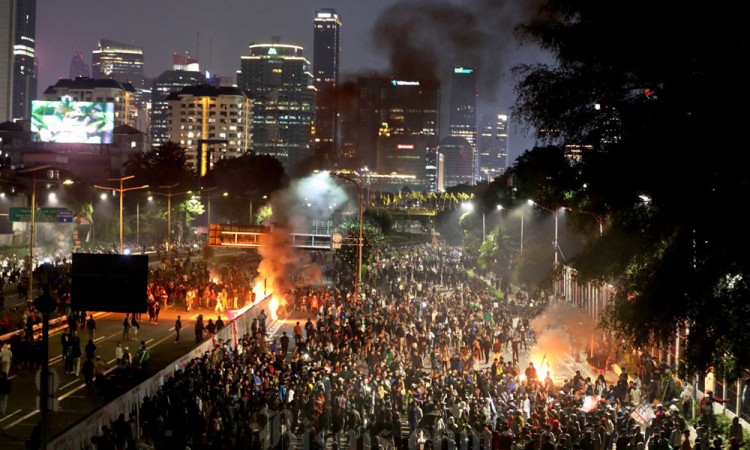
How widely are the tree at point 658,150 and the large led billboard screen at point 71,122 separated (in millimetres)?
103863

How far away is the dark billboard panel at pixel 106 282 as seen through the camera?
19.2 m

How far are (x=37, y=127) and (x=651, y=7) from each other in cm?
10943

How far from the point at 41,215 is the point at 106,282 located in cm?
3368

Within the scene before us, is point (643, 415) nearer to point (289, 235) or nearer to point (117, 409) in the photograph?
point (117, 409)

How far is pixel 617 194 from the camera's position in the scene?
521 inches

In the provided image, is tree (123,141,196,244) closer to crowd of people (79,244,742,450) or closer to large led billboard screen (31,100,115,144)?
large led billboard screen (31,100,115,144)

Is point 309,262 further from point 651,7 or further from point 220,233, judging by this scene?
point 651,7

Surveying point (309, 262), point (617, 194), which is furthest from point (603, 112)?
point (309, 262)

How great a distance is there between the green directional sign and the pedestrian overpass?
8.81 meters

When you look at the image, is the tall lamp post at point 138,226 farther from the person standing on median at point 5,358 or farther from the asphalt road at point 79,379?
the person standing on median at point 5,358

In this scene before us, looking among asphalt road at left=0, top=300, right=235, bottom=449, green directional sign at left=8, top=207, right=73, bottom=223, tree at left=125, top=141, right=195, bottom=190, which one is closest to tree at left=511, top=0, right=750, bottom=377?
asphalt road at left=0, top=300, right=235, bottom=449

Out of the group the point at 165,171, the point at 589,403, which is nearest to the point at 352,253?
the point at 589,403

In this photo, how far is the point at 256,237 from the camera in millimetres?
55031

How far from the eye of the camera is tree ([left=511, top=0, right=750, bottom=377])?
38.9 ft
